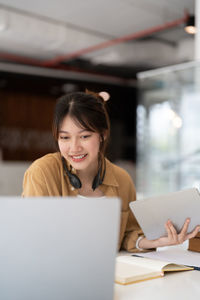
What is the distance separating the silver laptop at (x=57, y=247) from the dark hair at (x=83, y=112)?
809 millimetres

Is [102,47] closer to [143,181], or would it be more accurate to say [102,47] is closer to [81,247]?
[143,181]

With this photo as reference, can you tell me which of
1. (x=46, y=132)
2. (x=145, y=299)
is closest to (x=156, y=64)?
(x=46, y=132)

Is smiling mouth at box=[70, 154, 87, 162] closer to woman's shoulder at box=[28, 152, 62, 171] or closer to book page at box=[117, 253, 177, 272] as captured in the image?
woman's shoulder at box=[28, 152, 62, 171]

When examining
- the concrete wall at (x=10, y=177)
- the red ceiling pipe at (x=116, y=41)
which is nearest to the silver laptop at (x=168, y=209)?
the red ceiling pipe at (x=116, y=41)

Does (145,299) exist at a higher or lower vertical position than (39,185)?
lower

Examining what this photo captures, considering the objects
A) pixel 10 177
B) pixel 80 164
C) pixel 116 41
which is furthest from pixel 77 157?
pixel 10 177

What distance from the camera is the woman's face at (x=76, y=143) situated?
5.24 ft

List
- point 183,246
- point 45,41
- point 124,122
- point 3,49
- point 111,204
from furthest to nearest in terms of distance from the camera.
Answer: point 124,122
point 3,49
point 45,41
point 183,246
point 111,204

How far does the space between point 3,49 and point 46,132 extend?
191 cm

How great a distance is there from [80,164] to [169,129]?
288 cm

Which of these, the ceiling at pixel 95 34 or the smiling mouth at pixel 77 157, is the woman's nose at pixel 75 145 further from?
the ceiling at pixel 95 34

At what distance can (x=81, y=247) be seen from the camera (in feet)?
→ 2.75

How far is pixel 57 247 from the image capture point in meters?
0.83

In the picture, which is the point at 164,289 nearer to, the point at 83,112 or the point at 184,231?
the point at 184,231
